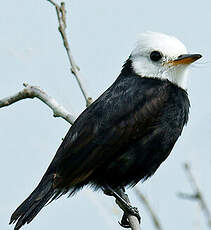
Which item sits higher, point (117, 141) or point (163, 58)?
point (163, 58)

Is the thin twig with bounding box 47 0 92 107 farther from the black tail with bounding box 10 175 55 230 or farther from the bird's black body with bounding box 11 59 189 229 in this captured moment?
the black tail with bounding box 10 175 55 230

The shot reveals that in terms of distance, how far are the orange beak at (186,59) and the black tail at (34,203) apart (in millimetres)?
1763

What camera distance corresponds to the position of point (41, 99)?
7.75m

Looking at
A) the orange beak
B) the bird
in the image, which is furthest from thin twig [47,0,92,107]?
the orange beak

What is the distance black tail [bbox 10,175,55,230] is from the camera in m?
7.25

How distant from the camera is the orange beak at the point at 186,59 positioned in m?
7.74

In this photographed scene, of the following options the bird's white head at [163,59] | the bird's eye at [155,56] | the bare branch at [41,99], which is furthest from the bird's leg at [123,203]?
the bird's eye at [155,56]

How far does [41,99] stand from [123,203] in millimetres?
1344

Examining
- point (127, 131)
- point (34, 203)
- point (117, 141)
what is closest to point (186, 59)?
point (127, 131)

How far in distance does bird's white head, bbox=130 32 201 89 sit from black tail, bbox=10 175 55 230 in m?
1.60

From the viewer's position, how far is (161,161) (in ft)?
25.7

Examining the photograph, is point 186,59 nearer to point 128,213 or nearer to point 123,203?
point 123,203

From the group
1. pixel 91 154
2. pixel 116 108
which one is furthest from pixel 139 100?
pixel 91 154

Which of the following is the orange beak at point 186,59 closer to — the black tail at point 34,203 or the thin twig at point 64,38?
the thin twig at point 64,38
